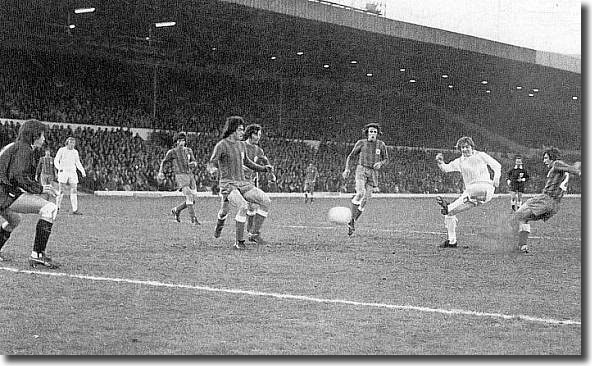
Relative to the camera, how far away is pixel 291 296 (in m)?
8.09

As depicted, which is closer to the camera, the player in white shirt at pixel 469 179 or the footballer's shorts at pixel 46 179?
the player in white shirt at pixel 469 179

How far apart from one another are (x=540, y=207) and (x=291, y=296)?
5071mm

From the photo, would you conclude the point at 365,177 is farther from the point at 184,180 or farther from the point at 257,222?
the point at 184,180

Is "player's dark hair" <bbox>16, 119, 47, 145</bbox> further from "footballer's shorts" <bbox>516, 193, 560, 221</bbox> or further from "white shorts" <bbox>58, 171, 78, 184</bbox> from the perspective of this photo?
"white shorts" <bbox>58, 171, 78, 184</bbox>

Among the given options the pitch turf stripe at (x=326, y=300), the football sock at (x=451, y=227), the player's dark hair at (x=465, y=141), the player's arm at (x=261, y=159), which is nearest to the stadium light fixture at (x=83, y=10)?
the player's arm at (x=261, y=159)

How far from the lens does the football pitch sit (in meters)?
6.20

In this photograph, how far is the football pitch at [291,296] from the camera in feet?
20.3

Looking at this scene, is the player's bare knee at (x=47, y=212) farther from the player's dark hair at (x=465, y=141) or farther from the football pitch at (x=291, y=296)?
the player's dark hair at (x=465, y=141)

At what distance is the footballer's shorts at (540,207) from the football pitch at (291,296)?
1.84ft

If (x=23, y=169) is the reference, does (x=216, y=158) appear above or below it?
above

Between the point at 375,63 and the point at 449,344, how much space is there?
69.7 feet

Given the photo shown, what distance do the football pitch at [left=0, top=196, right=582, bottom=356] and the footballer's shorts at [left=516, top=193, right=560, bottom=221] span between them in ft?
1.84

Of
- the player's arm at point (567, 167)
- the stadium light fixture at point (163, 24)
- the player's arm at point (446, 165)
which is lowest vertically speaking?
the player's arm at point (567, 167)

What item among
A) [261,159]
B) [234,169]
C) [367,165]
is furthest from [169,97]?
[234,169]
